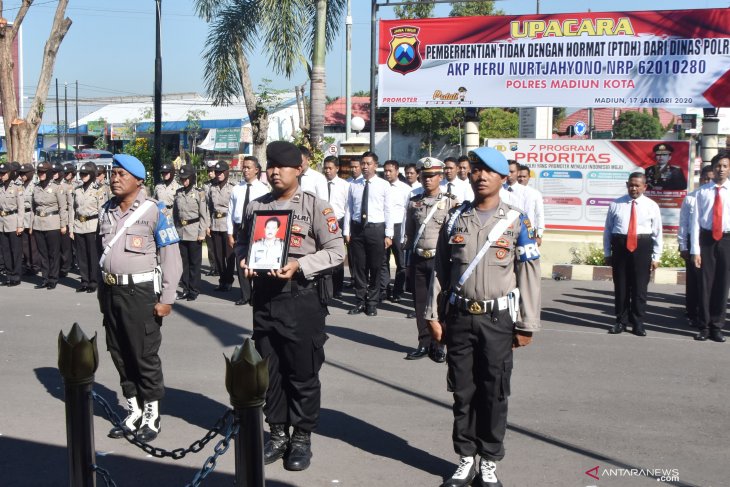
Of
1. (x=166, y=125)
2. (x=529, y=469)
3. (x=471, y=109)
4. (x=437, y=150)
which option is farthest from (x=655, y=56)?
(x=166, y=125)

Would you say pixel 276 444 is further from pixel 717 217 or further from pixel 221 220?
pixel 221 220

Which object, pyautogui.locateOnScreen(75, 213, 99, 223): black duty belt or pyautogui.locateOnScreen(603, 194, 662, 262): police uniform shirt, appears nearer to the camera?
pyautogui.locateOnScreen(603, 194, 662, 262): police uniform shirt

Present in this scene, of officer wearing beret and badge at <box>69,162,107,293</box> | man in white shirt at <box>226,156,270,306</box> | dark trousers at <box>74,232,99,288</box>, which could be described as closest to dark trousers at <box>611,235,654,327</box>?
man in white shirt at <box>226,156,270,306</box>

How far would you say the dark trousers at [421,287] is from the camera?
8.59m

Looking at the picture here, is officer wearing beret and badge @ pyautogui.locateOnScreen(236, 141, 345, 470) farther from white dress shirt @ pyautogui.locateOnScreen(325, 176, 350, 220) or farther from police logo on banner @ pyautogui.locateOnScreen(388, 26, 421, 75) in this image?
police logo on banner @ pyautogui.locateOnScreen(388, 26, 421, 75)

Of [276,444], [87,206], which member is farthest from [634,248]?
[87,206]

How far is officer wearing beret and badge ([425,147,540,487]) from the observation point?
517 cm

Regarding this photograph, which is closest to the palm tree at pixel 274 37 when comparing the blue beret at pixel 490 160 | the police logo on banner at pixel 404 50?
the police logo on banner at pixel 404 50

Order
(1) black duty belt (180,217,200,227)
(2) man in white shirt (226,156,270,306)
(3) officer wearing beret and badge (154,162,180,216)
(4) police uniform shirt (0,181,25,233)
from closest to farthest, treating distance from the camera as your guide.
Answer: (2) man in white shirt (226,156,270,306) < (1) black duty belt (180,217,200,227) < (3) officer wearing beret and badge (154,162,180,216) < (4) police uniform shirt (0,181,25,233)

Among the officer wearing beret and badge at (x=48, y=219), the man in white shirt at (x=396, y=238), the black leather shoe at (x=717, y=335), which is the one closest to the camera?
the black leather shoe at (x=717, y=335)

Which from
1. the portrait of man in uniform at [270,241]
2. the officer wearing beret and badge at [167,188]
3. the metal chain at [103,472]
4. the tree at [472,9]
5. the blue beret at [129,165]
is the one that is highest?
the tree at [472,9]

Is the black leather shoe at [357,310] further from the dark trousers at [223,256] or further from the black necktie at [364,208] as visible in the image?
the dark trousers at [223,256]

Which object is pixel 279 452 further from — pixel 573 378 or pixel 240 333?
pixel 240 333

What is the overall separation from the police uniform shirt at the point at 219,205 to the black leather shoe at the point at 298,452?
772 cm
